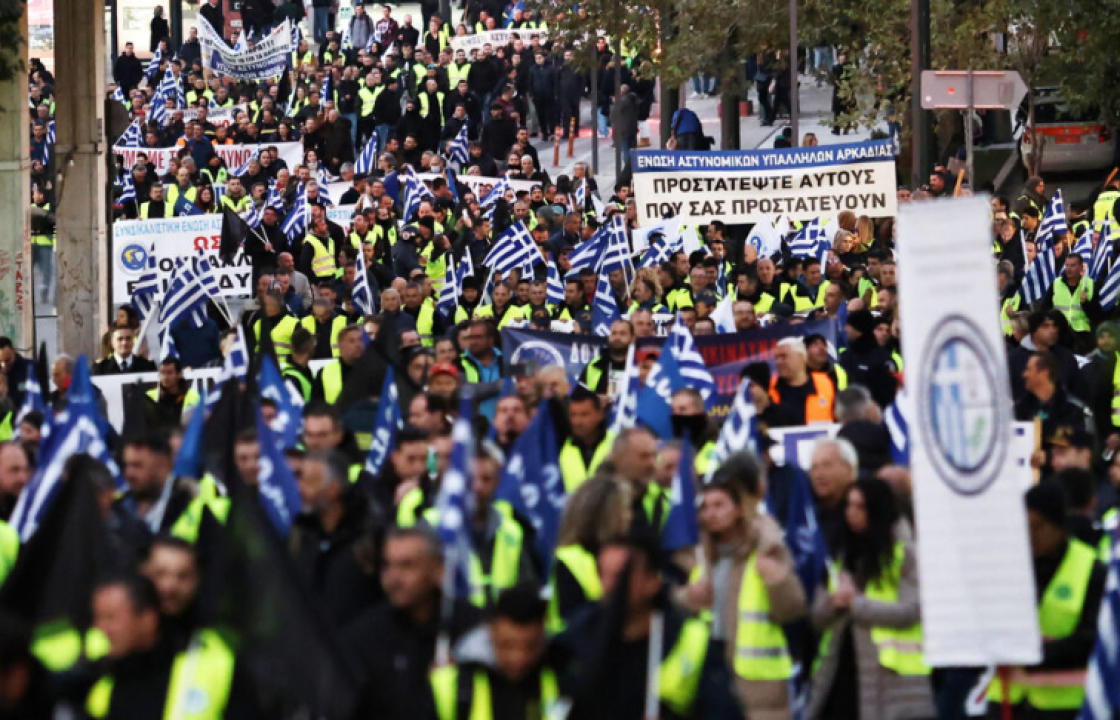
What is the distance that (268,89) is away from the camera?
39625mm

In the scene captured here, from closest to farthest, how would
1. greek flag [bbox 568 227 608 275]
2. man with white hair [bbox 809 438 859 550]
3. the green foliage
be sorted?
man with white hair [bbox 809 438 859 550] < the green foliage < greek flag [bbox 568 227 608 275]

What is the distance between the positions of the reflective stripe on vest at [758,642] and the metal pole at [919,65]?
16.4 m

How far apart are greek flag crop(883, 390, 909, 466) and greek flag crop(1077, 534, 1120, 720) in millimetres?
3959

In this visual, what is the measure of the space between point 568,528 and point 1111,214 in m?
16.1

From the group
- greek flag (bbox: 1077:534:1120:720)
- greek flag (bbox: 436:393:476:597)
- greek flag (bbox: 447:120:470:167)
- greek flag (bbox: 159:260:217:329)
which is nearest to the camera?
greek flag (bbox: 436:393:476:597)

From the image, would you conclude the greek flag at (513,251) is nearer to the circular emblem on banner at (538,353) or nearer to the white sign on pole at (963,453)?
the circular emblem on banner at (538,353)

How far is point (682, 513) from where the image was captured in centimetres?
925

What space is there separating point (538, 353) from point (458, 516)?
8.86 metres

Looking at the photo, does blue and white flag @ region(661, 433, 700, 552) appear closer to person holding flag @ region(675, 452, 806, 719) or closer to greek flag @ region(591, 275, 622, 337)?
person holding flag @ region(675, 452, 806, 719)

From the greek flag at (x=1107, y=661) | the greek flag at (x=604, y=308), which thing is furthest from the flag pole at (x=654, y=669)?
the greek flag at (x=604, y=308)

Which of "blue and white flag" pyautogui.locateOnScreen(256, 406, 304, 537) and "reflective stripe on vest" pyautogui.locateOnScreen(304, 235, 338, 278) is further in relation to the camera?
"reflective stripe on vest" pyautogui.locateOnScreen(304, 235, 338, 278)

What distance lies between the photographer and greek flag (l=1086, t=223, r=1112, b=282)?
20.1 metres

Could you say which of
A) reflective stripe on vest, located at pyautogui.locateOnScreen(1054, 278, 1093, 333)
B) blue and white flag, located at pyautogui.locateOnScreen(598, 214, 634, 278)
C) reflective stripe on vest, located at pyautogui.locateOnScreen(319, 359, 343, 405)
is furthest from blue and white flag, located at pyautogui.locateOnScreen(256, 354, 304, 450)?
blue and white flag, located at pyautogui.locateOnScreen(598, 214, 634, 278)

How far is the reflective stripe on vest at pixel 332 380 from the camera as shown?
14656 millimetres
